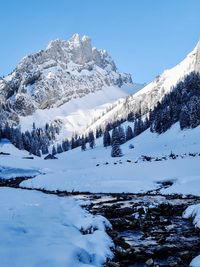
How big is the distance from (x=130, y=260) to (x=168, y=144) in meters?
106

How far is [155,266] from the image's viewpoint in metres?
15.1

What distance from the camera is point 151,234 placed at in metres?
20.7

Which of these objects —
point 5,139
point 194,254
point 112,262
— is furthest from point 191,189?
point 5,139

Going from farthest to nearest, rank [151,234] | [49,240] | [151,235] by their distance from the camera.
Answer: [151,234] → [151,235] → [49,240]

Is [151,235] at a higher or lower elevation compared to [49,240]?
lower

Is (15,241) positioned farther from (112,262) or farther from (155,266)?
(155,266)

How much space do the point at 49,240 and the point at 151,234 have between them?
6469 mm

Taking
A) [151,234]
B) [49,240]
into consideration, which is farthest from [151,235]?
[49,240]

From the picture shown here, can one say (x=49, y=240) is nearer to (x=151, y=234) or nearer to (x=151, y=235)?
(x=151, y=235)

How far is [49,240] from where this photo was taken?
634 inches

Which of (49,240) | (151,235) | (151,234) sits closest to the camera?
(49,240)

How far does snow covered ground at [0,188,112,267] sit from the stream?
2.38ft

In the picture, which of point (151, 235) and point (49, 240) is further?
point (151, 235)

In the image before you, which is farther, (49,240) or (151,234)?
(151,234)
